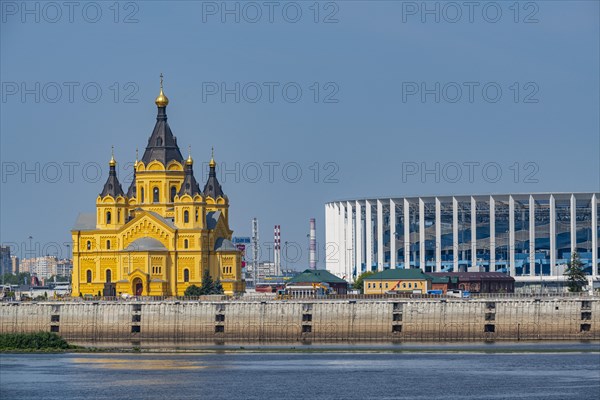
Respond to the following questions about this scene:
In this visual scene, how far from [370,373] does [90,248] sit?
7941cm

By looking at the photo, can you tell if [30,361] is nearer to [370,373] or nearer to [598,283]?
[370,373]

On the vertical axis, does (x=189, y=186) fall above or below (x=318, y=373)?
above

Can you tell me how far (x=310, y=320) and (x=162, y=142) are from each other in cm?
4553

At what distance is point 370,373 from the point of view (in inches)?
4321

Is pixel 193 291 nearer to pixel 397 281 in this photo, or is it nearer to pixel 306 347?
pixel 397 281

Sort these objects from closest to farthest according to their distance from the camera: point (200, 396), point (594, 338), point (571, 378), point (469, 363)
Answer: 1. point (200, 396)
2. point (571, 378)
3. point (469, 363)
4. point (594, 338)

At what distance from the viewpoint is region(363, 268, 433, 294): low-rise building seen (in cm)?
18475

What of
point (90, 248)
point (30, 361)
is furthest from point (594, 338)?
point (90, 248)

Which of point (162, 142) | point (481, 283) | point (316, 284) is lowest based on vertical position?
point (316, 284)

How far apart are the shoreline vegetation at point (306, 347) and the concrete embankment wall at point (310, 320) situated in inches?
141

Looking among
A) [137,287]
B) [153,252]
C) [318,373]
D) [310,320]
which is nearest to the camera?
[318,373]

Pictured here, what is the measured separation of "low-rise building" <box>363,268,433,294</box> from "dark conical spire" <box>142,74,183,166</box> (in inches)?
997

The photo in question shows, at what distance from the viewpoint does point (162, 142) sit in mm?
185750

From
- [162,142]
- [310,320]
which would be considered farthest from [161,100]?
[310,320]
